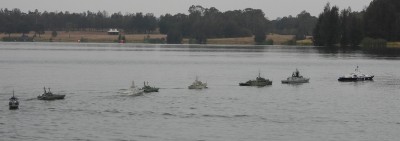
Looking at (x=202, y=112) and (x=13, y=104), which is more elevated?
(x=13, y=104)

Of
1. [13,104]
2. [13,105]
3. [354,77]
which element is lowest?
[354,77]

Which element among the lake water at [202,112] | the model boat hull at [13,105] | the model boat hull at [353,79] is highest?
the model boat hull at [13,105]

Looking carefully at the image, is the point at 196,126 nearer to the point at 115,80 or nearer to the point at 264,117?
the point at 264,117

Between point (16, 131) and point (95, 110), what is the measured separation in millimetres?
16700

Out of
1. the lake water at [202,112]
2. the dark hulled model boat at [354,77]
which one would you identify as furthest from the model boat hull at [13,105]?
the dark hulled model boat at [354,77]

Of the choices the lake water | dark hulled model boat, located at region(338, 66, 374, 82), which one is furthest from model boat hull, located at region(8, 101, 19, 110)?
dark hulled model boat, located at region(338, 66, 374, 82)

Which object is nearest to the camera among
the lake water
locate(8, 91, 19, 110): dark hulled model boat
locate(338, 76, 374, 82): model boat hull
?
the lake water

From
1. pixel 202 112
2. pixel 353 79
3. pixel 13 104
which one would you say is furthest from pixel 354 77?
pixel 13 104

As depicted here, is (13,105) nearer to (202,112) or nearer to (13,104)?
(13,104)

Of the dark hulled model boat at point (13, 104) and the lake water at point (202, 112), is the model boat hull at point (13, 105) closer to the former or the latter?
the dark hulled model boat at point (13, 104)

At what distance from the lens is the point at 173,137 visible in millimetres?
67562

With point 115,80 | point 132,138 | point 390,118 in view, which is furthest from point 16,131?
point 115,80

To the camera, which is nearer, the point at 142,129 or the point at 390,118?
the point at 142,129

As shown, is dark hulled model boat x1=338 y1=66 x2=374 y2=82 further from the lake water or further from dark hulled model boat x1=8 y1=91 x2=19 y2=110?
dark hulled model boat x1=8 y1=91 x2=19 y2=110
